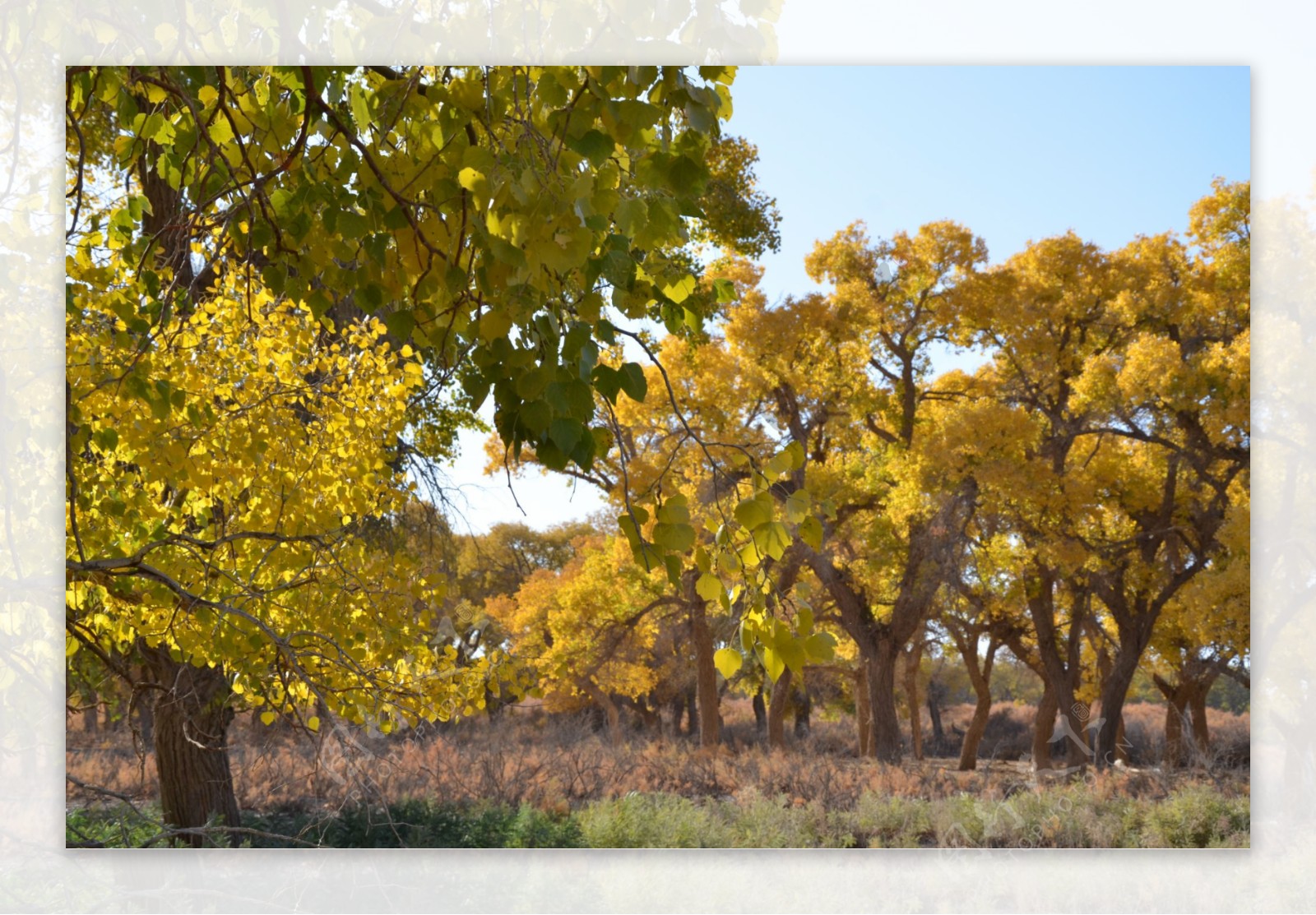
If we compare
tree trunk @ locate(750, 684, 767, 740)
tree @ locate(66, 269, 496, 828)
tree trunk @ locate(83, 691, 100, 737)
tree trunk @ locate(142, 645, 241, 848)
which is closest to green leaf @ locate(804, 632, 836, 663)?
tree @ locate(66, 269, 496, 828)

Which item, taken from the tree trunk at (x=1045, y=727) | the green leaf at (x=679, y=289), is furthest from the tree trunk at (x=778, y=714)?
the green leaf at (x=679, y=289)

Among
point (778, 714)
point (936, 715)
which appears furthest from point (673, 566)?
point (778, 714)

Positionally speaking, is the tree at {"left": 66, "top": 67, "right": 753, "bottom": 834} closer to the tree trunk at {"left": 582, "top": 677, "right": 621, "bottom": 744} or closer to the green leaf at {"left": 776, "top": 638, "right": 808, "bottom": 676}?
the green leaf at {"left": 776, "top": 638, "right": 808, "bottom": 676}

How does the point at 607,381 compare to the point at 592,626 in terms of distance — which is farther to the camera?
the point at 592,626

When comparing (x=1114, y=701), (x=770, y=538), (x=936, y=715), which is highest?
(x=770, y=538)

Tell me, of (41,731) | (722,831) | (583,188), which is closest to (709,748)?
(722,831)

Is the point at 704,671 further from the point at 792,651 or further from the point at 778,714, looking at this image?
the point at 792,651
